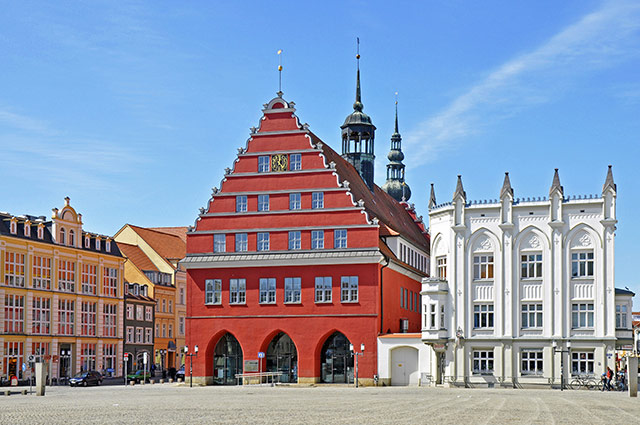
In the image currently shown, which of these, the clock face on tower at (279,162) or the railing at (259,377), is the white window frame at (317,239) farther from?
the railing at (259,377)

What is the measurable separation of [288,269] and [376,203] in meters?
15.0

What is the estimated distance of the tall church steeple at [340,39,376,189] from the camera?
271 feet

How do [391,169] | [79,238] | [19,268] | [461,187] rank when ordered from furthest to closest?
[391,169] → [79,238] → [19,268] → [461,187]

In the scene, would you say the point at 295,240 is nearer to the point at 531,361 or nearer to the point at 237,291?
the point at 237,291

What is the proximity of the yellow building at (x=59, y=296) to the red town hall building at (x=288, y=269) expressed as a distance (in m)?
14.8

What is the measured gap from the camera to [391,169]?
384ft

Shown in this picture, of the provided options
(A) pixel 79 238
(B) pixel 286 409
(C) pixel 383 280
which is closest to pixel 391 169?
(A) pixel 79 238

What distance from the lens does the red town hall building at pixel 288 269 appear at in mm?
67438

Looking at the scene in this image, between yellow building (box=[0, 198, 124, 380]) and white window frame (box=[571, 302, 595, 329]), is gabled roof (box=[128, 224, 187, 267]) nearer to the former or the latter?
yellow building (box=[0, 198, 124, 380])

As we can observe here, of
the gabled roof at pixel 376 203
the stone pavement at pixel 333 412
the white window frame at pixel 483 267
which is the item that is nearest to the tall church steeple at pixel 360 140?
the gabled roof at pixel 376 203

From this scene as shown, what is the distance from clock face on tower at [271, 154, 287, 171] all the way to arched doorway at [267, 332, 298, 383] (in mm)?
12026

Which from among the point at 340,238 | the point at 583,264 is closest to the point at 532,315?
the point at 583,264

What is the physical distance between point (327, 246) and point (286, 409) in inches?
1374

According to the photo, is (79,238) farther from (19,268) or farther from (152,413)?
(152,413)
